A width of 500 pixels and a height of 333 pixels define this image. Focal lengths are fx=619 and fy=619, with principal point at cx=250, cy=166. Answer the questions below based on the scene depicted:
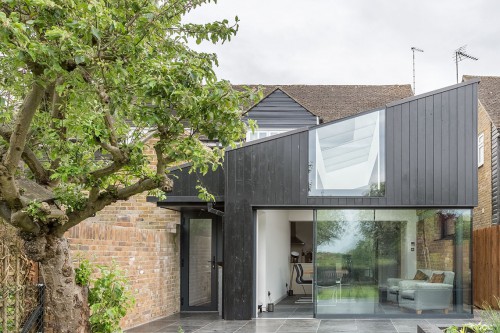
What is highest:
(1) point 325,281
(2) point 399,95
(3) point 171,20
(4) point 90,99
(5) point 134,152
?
(2) point 399,95

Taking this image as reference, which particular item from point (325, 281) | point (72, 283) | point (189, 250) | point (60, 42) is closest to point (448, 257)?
point (325, 281)

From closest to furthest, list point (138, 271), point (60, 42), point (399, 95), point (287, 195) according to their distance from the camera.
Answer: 1. point (60, 42)
2. point (138, 271)
3. point (287, 195)
4. point (399, 95)

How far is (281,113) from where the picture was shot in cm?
1872

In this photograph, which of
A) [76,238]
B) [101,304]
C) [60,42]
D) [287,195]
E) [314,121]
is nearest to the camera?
[60,42]

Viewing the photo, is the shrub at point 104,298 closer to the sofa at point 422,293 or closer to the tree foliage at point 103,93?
the tree foliage at point 103,93

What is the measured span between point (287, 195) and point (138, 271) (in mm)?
3502

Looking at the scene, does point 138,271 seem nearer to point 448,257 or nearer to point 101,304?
point 101,304

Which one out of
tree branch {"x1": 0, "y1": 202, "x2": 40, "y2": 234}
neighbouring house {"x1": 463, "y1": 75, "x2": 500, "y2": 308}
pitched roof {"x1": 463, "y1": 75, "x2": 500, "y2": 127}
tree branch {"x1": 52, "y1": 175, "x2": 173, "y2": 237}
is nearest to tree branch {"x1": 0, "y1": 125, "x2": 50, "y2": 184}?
tree branch {"x1": 52, "y1": 175, "x2": 173, "y2": 237}

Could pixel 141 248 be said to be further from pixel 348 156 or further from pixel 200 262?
pixel 348 156

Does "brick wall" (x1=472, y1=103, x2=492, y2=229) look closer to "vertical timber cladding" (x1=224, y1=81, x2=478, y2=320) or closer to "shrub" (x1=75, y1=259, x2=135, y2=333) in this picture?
"vertical timber cladding" (x1=224, y1=81, x2=478, y2=320)

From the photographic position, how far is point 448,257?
43.4 feet

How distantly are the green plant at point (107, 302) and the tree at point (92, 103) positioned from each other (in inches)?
8.5

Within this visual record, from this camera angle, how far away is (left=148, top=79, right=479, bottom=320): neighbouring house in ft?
42.9

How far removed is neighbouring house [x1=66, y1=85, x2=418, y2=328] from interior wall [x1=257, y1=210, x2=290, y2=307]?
1.05 m
